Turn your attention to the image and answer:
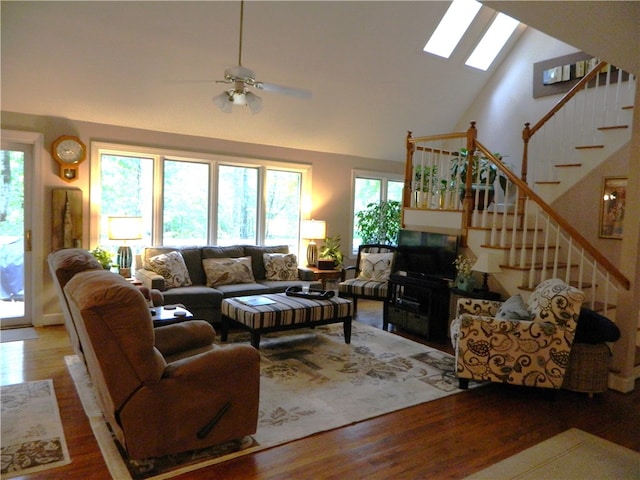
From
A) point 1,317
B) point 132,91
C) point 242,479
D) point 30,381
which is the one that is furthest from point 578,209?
point 1,317

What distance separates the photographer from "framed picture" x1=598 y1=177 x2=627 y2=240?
526 centimetres

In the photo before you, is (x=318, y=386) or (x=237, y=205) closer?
(x=318, y=386)

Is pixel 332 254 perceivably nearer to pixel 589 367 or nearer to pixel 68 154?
pixel 68 154

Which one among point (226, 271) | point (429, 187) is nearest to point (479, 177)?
point (429, 187)

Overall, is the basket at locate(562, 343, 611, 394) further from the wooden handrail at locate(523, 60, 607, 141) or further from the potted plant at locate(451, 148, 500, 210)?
the wooden handrail at locate(523, 60, 607, 141)

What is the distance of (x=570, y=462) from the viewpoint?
8.75 feet

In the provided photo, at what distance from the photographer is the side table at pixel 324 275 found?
6.35m

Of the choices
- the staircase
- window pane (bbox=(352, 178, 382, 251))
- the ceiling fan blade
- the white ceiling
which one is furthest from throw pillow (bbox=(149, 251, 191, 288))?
window pane (bbox=(352, 178, 382, 251))

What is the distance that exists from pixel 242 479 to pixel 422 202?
4.12 m

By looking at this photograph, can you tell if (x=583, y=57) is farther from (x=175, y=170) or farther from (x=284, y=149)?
(x=175, y=170)

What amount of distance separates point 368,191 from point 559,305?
468 centimetres

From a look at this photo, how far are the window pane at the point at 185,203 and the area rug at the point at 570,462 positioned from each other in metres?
4.67

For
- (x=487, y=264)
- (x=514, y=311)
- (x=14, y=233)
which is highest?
(x=14, y=233)

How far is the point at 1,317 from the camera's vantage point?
4.93m
